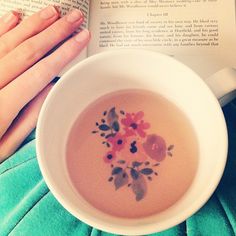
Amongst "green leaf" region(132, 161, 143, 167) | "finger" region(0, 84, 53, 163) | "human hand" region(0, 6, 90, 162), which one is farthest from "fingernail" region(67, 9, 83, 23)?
"green leaf" region(132, 161, 143, 167)

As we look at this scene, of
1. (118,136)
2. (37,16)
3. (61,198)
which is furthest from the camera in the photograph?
(37,16)

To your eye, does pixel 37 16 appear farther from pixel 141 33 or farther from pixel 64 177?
pixel 64 177

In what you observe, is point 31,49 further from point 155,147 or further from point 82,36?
point 155,147

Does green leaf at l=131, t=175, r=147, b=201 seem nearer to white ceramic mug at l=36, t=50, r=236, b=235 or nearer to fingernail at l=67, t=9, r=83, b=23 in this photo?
white ceramic mug at l=36, t=50, r=236, b=235

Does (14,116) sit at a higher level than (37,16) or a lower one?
lower

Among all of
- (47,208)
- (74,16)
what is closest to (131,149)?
(47,208)

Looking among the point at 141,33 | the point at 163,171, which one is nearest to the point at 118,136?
the point at 163,171

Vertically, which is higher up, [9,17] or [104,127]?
[9,17]

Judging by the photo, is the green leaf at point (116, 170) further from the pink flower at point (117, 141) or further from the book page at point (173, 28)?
the book page at point (173, 28)
